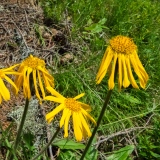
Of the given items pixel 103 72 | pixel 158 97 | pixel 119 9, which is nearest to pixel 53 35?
pixel 119 9

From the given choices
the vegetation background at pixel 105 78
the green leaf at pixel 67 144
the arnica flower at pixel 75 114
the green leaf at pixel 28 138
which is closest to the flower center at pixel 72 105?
the arnica flower at pixel 75 114

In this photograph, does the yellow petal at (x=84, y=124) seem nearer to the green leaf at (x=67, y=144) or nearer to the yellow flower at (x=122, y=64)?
the yellow flower at (x=122, y=64)

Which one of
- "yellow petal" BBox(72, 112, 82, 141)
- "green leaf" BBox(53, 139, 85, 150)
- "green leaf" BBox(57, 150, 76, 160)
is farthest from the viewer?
"green leaf" BBox(53, 139, 85, 150)

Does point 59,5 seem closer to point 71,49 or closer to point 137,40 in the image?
point 71,49

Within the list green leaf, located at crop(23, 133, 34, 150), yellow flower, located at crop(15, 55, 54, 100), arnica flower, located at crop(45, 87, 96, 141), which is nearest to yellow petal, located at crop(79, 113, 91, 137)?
arnica flower, located at crop(45, 87, 96, 141)

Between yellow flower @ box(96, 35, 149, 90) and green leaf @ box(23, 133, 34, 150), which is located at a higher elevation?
yellow flower @ box(96, 35, 149, 90)

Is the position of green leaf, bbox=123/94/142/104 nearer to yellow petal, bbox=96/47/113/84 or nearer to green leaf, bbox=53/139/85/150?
green leaf, bbox=53/139/85/150
